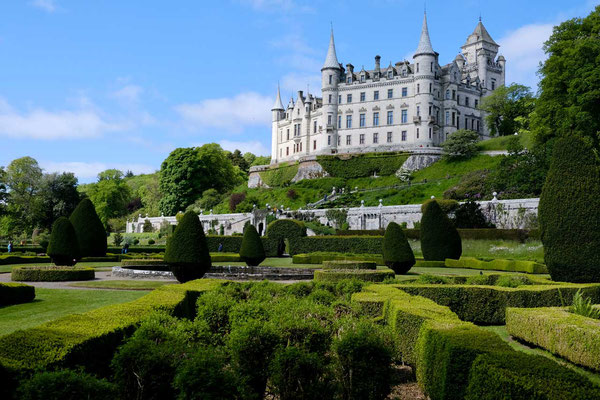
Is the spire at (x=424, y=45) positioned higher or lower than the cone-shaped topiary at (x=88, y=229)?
higher

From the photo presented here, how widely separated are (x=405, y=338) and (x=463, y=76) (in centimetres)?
7777

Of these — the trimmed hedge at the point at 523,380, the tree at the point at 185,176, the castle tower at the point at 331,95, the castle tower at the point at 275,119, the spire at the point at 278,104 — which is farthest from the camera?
the spire at the point at 278,104

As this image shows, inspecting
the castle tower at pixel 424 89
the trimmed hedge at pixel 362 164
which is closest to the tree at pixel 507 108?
the castle tower at pixel 424 89

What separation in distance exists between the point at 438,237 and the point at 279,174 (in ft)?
173

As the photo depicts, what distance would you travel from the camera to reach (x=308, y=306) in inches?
332

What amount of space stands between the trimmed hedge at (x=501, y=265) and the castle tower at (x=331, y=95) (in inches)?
2000

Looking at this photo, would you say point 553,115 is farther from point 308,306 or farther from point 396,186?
point 308,306

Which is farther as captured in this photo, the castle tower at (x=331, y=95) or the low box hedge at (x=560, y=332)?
the castle tower at (x=331, y=95)

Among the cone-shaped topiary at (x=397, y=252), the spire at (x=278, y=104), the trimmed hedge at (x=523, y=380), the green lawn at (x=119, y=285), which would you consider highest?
the spire at (x=278, y=104)

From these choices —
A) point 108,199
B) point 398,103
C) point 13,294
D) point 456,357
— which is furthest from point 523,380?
point 108,199

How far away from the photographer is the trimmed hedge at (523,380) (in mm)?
4156

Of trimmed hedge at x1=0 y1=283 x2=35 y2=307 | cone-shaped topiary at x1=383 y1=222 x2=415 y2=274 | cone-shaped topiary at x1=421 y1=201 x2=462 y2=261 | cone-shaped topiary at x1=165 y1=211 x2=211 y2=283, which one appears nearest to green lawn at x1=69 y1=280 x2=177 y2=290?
cone-shaped topiary at x1=165 y1=211 x2=211 y2=283

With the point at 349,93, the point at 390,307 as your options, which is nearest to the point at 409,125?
the point at 349,93

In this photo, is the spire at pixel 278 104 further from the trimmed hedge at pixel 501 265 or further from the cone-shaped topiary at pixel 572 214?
the cone-shaped topiary at pixel 572 214
